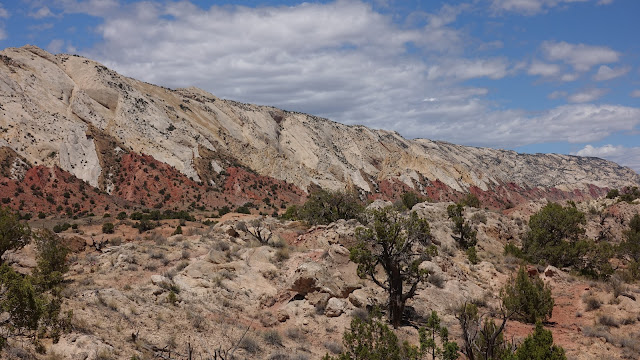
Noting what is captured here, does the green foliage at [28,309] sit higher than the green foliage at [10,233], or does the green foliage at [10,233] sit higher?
the green foliage at [10,233]

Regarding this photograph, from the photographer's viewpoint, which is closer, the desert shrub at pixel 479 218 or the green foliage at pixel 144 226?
the desert shrub at pixel 479 218

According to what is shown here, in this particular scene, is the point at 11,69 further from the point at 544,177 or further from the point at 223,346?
the point at 544,177

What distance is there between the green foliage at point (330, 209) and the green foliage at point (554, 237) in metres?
13.4

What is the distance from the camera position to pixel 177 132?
73.8 meters

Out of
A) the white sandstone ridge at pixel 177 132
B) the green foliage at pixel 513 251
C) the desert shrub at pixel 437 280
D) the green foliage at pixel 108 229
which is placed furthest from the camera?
the white sandstone ridge at pixel 177 132

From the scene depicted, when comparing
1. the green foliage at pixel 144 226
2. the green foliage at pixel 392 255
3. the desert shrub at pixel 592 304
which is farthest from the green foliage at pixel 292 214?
the desert shrub at pixel 592 304

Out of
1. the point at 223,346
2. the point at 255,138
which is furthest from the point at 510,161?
the point at 223,346

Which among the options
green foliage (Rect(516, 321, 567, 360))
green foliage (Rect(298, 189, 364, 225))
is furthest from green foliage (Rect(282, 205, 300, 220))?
green foliage (Rect(516, 321, 567, 360))

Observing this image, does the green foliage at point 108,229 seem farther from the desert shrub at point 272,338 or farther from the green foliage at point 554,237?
the green foliage at point 554,237

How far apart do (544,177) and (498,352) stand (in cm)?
17786

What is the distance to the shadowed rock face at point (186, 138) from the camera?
57469mm

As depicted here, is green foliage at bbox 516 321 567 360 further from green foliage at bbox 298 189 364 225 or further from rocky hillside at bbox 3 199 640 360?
green foliage at bbox 298 189 364 225

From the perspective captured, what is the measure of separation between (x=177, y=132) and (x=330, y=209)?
4778cm

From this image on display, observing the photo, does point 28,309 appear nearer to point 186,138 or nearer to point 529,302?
point 529,302
